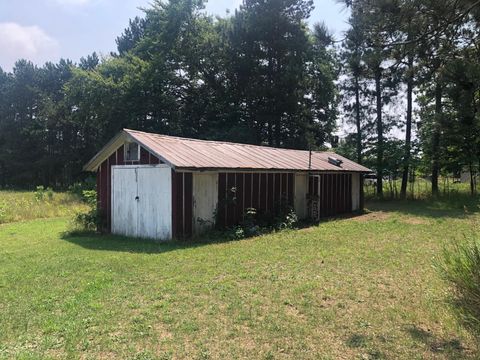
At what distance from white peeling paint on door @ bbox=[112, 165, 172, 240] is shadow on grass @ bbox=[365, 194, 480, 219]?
443 inches

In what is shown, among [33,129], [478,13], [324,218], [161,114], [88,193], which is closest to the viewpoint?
[478,13]

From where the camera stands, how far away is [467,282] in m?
4.32

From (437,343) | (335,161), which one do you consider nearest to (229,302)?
(437,343)

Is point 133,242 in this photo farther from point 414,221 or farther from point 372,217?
point 372,217

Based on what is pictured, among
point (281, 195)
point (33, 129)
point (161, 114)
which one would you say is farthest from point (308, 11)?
point (33, 129)

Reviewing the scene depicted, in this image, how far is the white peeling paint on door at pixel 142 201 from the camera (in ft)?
38.7

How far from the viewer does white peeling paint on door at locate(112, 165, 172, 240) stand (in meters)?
11.8

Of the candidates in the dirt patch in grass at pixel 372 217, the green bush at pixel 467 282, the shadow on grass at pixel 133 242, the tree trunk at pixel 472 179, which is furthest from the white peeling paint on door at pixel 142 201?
the tree trunk at pixel 472 179

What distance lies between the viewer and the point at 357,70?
602cm

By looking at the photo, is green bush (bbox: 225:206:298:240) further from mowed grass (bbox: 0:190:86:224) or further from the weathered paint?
mowed grass (bbox: 0:190:86:224)

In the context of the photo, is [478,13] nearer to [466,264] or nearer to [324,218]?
[466,264]

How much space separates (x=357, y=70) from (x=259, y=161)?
8.96m

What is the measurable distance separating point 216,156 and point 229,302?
26.2 feet

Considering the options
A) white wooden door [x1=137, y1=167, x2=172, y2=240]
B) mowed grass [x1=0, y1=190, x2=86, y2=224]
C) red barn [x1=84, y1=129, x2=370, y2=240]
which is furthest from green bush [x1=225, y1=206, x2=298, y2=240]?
mowed grass [x1=0, y1=190, x2=86, y2=224]
